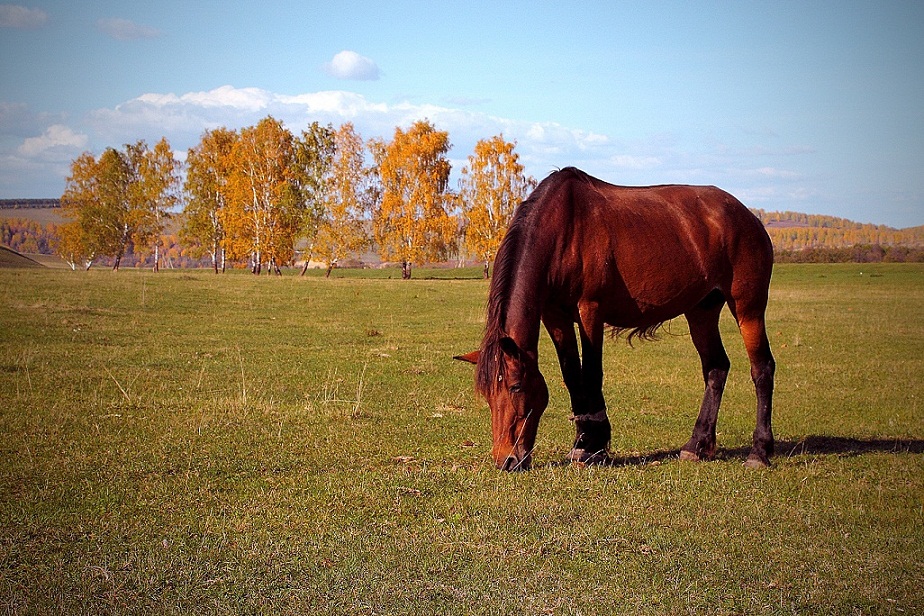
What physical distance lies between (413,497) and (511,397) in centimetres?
125

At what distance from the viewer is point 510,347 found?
6613 millimetres

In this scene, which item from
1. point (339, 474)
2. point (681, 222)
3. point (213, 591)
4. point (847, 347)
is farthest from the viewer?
point (847, 347)

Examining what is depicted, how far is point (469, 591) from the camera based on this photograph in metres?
4.39

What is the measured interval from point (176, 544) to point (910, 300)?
37.2 m

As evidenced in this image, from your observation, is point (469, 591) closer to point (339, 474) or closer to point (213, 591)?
point (213, 591)

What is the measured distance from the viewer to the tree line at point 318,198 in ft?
186

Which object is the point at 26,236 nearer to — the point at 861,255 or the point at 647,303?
the point at 861,255

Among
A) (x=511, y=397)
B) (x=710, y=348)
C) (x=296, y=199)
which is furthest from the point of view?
(x=296, y=199)

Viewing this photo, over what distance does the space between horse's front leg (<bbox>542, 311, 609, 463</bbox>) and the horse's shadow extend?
31 cm

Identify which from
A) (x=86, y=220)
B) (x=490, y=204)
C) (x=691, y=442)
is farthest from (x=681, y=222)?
(x=86, y=220)

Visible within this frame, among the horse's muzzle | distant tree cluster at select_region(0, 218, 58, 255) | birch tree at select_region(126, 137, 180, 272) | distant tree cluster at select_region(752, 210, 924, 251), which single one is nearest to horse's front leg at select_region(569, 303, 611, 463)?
the horse's muzzle

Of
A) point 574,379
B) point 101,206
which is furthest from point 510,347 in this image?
point 101,206

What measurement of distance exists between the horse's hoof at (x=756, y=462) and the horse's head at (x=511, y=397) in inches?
97.8

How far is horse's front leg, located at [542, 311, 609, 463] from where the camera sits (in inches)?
294
